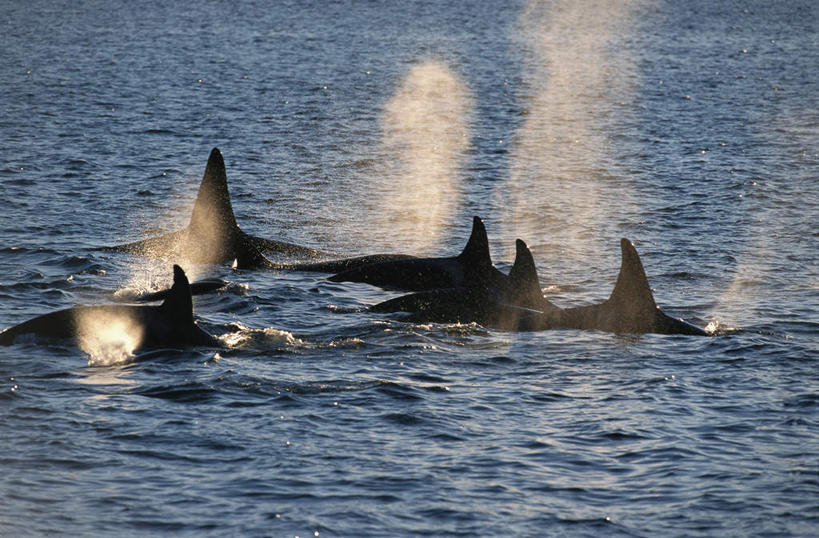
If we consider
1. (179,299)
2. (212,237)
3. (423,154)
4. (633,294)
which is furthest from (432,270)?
(423,154)

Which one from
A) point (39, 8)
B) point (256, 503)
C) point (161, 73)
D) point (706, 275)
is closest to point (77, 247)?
point (706, 275)

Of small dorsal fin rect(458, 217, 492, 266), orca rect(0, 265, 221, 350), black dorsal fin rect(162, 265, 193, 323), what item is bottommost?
orca rect(0, 265, 221, 350)

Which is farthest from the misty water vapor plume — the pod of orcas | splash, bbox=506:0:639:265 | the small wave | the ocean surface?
the small wave

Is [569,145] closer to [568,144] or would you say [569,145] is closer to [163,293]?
[568,144]

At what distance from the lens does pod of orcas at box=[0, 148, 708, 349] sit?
57.4 feet

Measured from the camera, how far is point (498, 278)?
22.0 metres

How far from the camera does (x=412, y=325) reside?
20109 millimetres

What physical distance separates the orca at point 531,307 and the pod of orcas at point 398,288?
2 centimetres

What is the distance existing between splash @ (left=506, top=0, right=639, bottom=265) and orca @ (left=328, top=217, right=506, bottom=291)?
4.96 metres

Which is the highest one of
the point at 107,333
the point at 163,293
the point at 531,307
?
the point at 531,307

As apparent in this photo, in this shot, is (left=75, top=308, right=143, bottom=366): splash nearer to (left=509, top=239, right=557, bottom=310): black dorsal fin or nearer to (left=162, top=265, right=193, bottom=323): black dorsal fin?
(left=162, top=265, right=193, bottom=323): black dorsal fin

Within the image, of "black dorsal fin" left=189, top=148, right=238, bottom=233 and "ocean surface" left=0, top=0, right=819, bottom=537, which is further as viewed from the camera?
"black dorsal fin" left=189, top=148, right=238, bottom=233

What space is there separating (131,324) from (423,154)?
90.1 feet

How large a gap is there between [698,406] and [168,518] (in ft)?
24.4
